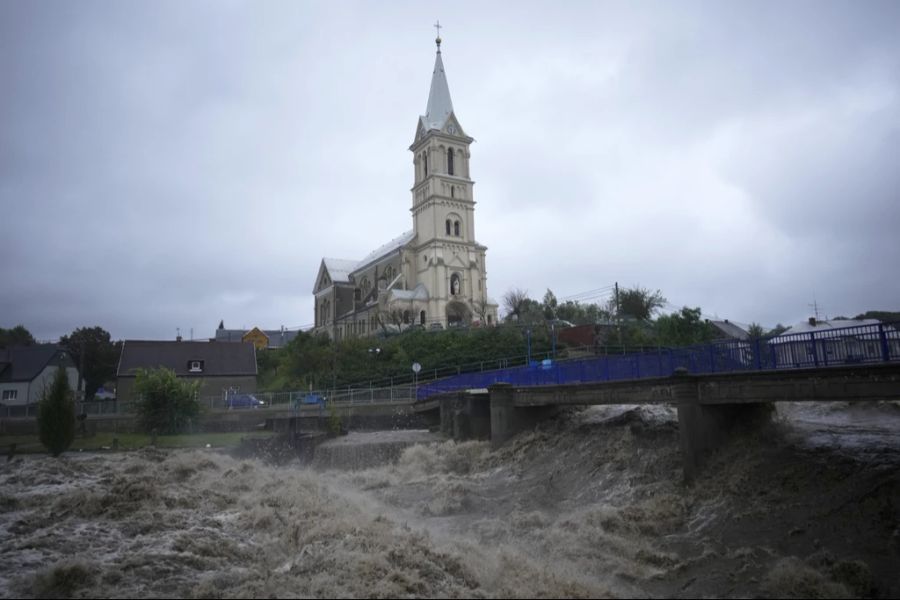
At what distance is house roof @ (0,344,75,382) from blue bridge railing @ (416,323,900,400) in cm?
5250

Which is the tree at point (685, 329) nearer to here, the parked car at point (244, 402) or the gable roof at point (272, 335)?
the parked car at point (244, 402)

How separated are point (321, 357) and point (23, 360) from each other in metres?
29.7

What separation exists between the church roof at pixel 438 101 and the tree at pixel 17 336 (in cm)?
7584

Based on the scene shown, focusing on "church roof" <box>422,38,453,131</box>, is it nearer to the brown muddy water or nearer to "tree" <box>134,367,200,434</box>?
"tree" <box>134,367,200,434</box>

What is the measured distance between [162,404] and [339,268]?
218ft

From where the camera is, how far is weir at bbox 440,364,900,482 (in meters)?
15.1

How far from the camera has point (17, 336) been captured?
358ft

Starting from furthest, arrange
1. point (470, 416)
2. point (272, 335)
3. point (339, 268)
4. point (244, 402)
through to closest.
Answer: point (272, 335), point (339, 268), point (244, 402), point (470, 416)

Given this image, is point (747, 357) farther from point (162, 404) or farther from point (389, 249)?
point (389, 249)

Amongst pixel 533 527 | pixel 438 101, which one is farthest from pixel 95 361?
pixel 533 527

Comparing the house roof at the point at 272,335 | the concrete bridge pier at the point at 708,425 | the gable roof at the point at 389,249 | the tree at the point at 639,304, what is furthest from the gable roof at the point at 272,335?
the concrete bridge pier at the point at 708,425

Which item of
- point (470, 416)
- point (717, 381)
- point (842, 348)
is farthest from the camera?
point (470, 416)

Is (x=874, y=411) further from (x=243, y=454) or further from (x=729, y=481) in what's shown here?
(x=243, y=454)

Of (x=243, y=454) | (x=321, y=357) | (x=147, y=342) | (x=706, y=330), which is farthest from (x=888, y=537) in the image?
(x=147, y=342)
